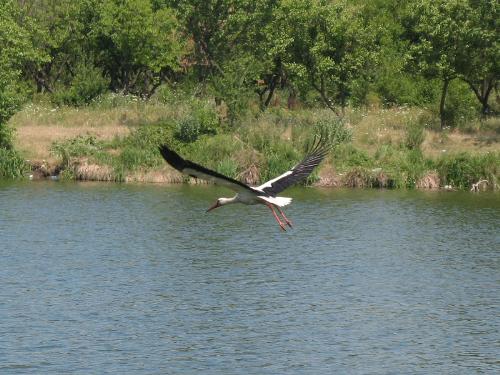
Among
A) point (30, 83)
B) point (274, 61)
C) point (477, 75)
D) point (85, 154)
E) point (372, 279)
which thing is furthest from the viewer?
point (30, 83)

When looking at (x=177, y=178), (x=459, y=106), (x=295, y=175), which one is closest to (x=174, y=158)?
(x=295, y=175)

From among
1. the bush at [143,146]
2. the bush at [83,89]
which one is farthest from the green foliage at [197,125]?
the bush at [83,89]

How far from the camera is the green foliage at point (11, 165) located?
49312 millimetres

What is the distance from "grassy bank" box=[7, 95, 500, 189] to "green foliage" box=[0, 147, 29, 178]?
0.68 meters

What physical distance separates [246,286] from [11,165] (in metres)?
23.8

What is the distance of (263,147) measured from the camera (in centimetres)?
4934

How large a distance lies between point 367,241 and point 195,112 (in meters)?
17.8

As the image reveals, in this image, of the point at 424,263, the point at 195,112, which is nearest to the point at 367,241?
the point at 424,263

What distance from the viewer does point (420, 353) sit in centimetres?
2192

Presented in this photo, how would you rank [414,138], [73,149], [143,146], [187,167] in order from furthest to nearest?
[414,138]
[143,146]
[73,149]
[187,167]

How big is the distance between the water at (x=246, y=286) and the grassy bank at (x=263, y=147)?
3810mm

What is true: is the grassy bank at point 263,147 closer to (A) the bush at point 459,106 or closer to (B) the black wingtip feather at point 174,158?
(A) the bush at point 459,106

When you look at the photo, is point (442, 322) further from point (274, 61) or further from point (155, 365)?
point (274, 61)

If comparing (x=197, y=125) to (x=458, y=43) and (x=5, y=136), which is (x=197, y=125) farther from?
(x=458, y=43)
